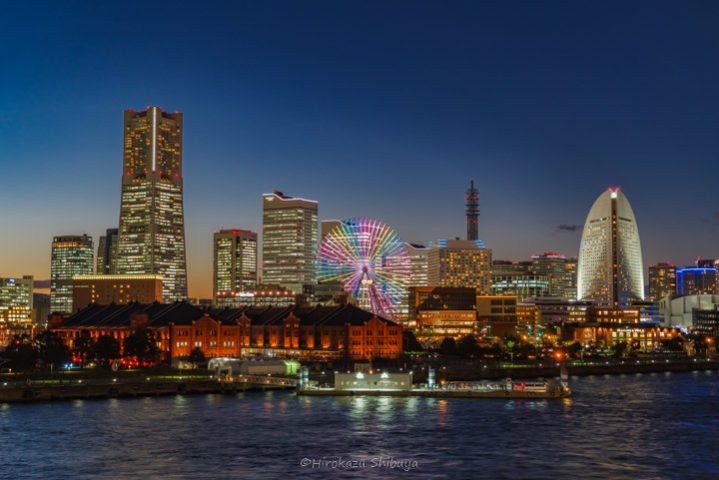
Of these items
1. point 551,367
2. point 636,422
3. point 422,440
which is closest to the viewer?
point 422,440

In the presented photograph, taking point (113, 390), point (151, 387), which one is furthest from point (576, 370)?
point (113, 390)

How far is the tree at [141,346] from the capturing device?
146375 millimetres

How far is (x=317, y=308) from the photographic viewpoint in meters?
184

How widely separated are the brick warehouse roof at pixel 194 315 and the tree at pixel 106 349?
45.9 feet

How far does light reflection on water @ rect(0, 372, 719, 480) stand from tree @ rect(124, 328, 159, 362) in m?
38.8

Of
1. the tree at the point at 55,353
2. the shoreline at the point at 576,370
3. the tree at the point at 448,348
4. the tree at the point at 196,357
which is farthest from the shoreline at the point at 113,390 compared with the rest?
the tree at the point at 448,348

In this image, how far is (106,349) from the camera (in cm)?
14450

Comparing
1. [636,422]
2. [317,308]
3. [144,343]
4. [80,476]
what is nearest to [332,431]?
[80,476]

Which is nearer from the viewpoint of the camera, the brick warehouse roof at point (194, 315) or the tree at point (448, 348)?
the brick warehouse roof at point (194, 315)

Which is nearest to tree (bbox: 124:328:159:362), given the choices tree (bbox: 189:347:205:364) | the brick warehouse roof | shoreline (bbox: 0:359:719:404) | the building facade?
the building facade

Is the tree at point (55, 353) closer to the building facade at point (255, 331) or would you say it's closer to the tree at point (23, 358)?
the tree at point (23, 358)

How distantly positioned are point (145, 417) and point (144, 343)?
192ft

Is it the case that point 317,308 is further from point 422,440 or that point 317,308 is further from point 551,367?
point 422,440

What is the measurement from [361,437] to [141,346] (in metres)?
78.5
